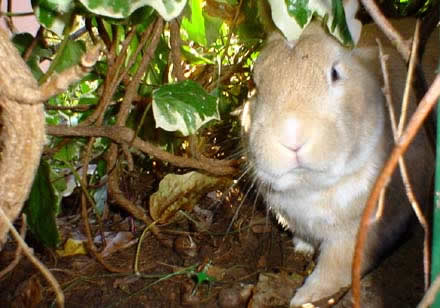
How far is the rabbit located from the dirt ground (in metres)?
0.14

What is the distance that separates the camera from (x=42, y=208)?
1.95m

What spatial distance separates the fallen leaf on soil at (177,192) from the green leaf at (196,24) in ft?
1.97

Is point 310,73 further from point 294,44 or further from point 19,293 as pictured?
point 19,293

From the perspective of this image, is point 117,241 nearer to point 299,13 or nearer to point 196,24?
point 196,24

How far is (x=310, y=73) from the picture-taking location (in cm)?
162

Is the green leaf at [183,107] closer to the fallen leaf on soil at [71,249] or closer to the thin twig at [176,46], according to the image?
the thin twig at [176,46]

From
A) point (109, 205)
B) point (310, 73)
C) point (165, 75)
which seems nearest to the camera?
point (310, 73)

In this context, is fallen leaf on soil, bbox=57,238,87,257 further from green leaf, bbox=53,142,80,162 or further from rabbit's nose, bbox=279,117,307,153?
rabbit's nose, bbox=279,117,307,153

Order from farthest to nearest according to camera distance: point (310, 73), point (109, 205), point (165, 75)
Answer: point (109, 205), point (165, 75), point (310, 73)

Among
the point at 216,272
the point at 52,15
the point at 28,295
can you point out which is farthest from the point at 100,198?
the point at 52,15

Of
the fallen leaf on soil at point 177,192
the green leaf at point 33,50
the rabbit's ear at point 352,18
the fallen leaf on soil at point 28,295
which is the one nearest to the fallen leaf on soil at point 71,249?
A: the fallen leaf on soil at point 28,295

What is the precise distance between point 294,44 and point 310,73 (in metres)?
0.15

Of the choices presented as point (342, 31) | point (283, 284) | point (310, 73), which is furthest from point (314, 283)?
point (342, 31)

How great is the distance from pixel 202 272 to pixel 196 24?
1.06 meters
